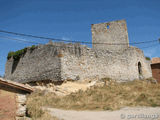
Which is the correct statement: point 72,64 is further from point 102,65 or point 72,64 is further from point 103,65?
point 103,65

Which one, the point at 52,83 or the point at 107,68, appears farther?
the point at 107,68

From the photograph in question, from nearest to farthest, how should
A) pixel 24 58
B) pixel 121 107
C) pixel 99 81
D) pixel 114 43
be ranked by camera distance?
pixel 121 107, pixel 99 81, pixel 24 58, pixel 114 43

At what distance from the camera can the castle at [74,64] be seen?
12.7m

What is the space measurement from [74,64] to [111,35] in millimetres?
9075

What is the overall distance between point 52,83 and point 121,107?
232 inches

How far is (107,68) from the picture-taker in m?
14.7

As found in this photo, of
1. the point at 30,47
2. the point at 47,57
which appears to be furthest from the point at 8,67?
the point at 47,57

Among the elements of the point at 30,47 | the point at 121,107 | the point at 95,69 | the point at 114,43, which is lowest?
the point at 121,107

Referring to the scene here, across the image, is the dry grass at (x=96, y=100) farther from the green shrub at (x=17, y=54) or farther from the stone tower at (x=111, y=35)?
the stone tower at (x=111, y=35)

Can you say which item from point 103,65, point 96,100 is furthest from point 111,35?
point 96,100

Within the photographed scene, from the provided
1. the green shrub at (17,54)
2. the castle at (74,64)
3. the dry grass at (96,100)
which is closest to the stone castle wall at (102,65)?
the castle at (74,64)

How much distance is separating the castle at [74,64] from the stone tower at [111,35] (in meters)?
2.54

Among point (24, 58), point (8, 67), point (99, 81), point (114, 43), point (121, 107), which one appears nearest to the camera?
point (121, 107)

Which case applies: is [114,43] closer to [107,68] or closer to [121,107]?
[107,68]
